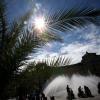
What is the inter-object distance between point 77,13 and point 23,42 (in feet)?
5.06

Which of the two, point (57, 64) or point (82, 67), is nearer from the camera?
point (57, 64)

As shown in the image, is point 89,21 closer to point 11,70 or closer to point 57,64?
point 57,64

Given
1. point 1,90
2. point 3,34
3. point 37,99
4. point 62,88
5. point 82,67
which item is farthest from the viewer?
point 82,67

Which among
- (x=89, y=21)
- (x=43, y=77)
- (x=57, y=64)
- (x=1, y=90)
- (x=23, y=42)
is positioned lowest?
(x=1, y=90)

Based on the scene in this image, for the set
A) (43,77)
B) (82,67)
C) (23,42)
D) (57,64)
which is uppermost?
(82,67)

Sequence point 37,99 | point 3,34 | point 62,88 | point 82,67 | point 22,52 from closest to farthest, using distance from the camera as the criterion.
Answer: point 22,52 < point 3,34 < point 37,99 < point 62,88 < point 82,67

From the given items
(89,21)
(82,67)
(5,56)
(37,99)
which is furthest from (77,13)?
(82,67)

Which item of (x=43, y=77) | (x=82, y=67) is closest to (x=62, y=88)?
(x=82, y=67)

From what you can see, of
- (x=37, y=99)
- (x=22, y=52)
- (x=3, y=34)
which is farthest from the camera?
(x=37, y=99)

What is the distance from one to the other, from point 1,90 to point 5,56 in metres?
0.76

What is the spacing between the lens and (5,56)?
425 cm

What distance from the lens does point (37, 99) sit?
1436 cm

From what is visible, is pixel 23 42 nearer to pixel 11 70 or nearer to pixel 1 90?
pixel 11 70

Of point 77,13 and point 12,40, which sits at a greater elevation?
point 77,13
